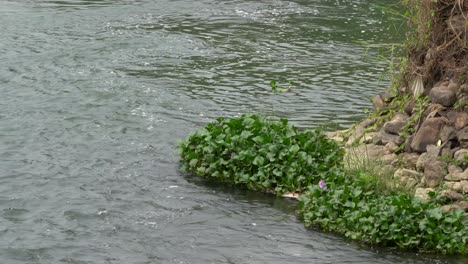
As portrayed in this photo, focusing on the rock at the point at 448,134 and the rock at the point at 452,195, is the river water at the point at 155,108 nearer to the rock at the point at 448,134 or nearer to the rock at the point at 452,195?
the rock at the point at 452,195

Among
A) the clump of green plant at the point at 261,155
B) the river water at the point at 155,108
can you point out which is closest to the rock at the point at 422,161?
the clump of green plant at the point at 261,155

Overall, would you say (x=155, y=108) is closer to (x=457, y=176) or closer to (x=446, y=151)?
(x=446, y=151)

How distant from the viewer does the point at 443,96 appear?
10.7 metres

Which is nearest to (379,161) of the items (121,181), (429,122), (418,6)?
(429,122)

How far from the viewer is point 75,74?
16.1m

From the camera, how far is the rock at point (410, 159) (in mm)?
10602

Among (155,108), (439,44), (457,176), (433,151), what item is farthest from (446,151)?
(155,108)

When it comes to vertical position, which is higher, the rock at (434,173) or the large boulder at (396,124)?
the large boulder at (396,124)

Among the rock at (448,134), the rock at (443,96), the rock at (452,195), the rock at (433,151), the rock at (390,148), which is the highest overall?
the rock at (443,96)

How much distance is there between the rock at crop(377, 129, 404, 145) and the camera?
11.0 metres

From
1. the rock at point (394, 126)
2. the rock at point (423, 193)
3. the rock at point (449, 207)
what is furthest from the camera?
the rock at point (394, 126)

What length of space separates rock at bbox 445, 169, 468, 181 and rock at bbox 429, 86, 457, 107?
0.93 m

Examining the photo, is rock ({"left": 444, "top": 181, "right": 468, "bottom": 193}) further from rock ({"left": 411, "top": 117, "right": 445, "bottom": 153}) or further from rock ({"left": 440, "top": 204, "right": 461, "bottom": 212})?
rock ({"left": 411, "top": 117, "right": 445, "bottom": 153})

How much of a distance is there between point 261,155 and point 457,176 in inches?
90.0
